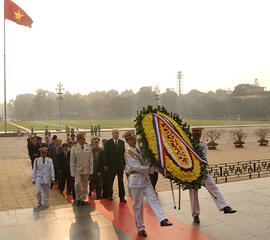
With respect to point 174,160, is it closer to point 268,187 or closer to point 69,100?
point 268,187

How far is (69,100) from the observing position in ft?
439

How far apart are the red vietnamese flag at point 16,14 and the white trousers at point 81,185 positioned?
83.2ft

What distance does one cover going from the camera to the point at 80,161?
729 centimetres

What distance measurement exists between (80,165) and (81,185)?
499mm

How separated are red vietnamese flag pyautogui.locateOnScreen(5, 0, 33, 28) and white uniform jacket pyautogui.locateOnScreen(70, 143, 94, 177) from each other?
2518cm

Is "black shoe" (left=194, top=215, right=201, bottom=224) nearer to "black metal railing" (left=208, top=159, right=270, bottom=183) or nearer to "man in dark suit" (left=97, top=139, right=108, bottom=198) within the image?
"man in dark suit" (left=97, top=139, right=108, bottom=198)

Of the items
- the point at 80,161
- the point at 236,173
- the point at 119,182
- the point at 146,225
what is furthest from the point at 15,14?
the point at 146,225

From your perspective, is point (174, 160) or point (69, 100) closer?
point (174, 160)

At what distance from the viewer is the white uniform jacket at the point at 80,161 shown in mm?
7293

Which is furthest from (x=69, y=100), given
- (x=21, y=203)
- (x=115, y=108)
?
(x=21, y=203)

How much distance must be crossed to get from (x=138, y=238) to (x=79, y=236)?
3.26 feet

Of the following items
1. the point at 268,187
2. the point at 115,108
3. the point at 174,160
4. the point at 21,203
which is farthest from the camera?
the point at 115,108

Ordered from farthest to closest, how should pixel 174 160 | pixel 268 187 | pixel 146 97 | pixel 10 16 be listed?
pixel 146 97 < pixel 10 16 < pixel 268 187 < pixel 174 160

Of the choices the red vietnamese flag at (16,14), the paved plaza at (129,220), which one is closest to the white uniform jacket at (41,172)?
the paved plaza at (129,220)
